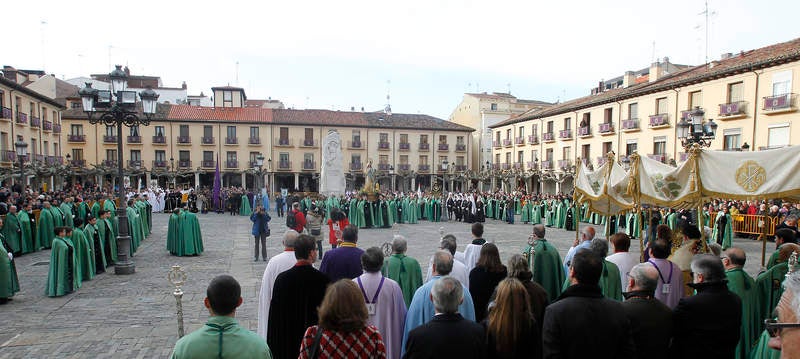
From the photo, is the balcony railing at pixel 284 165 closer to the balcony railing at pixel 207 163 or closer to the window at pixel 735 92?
the balcony railing at pixel 207 163

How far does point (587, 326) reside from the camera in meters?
3.08

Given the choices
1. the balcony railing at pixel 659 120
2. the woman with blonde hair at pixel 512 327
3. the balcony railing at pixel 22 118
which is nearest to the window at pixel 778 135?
the balcony railing at pixel 659 120

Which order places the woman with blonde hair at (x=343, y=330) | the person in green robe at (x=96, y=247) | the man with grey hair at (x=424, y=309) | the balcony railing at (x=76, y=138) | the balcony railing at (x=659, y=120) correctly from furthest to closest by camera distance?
the balcony railing at (x=76, y=138), the balcony railing at (x=659, y=120), the person in green robe at (x=96, y=247), the man with grey hair at (x=424, y=309), the woman with blonde hair at (x=343, y=330)

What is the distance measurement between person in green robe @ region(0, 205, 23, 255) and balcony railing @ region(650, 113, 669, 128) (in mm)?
32441

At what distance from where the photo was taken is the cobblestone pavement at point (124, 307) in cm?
621

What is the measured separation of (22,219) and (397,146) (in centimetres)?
3935

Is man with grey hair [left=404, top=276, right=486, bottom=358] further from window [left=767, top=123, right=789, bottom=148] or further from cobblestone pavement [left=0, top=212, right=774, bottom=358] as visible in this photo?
window [left=767, top=123, right=789, bottom=148]

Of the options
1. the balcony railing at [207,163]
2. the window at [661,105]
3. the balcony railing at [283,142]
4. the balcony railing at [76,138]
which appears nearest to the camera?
the window at [661,105]

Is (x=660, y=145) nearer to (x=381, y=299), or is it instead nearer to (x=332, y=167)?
(x=332, y=167)

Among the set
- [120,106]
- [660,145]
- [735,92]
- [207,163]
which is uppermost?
[735,92]

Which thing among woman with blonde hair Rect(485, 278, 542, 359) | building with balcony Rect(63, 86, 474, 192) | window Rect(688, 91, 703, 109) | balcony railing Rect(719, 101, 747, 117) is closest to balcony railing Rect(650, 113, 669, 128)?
window Rect(688, 91, 703, 109)

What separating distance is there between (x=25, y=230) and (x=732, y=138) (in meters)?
31.9

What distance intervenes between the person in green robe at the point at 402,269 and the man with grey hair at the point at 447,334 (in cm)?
231

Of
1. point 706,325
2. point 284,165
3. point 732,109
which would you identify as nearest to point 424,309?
point 706,325
